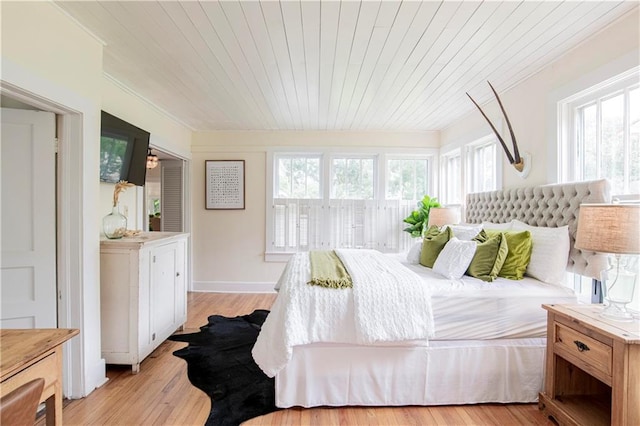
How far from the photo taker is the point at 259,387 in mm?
2115

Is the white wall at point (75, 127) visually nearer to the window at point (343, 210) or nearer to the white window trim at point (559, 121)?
the window at point (343, 210)

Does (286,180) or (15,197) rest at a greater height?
(286,180)

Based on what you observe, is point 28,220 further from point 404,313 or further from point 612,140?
point 612,140

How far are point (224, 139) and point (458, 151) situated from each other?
3428 millimetres

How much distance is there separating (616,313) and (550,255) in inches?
22.3

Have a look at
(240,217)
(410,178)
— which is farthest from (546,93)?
(240,217)

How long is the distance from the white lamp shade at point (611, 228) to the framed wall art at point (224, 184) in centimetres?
400

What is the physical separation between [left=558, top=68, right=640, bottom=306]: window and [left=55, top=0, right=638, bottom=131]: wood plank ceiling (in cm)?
42

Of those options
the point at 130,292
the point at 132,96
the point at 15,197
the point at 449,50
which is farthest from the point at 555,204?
the point at 132,96

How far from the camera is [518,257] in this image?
7.29ft

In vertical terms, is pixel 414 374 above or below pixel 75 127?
below

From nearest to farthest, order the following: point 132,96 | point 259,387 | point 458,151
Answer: point 259,387, point 132,96, point 458,151

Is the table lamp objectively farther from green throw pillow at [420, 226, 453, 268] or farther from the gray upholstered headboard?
green throw pillow at [420, 226, 453, 268]

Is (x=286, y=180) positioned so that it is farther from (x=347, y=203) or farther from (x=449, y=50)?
(x=449, y=50)
